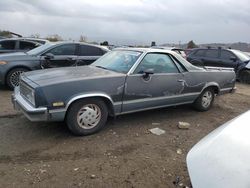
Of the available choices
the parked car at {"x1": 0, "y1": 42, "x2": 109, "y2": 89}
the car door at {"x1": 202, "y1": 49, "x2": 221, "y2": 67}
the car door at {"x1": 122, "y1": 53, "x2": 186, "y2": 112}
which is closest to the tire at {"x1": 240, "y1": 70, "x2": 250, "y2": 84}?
the car door at {"x1": 202, "y1": 49, "x2": 221, "y2": 67}

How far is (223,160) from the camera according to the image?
2146 mm

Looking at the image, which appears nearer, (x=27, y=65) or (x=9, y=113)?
(x=9, y=113)

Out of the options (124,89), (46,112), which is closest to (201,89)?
(124,89)

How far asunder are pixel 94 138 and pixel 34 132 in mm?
1056

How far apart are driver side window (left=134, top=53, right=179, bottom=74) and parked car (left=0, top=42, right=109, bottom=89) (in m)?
4.06

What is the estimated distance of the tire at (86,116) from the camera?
Result: 5164 mm

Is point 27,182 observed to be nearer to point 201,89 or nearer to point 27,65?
point 201,89

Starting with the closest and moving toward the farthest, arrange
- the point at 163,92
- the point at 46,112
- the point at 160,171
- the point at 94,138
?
the point at 160,171 < the point at 46,112 < the point at 94,138 < the point at 163,92

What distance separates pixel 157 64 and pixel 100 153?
2420 millimetres

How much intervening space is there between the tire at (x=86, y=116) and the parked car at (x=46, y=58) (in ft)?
14.6

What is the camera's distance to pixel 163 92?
6.30 meters

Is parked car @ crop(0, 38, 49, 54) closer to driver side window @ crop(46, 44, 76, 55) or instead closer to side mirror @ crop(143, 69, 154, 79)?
driver side window @ crop(46, 44, 76, 55)

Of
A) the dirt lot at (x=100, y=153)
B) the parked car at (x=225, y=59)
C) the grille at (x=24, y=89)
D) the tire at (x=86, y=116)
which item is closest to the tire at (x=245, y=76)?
the parked car at (x=225, y=59)

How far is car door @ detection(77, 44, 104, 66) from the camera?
10.1 m
